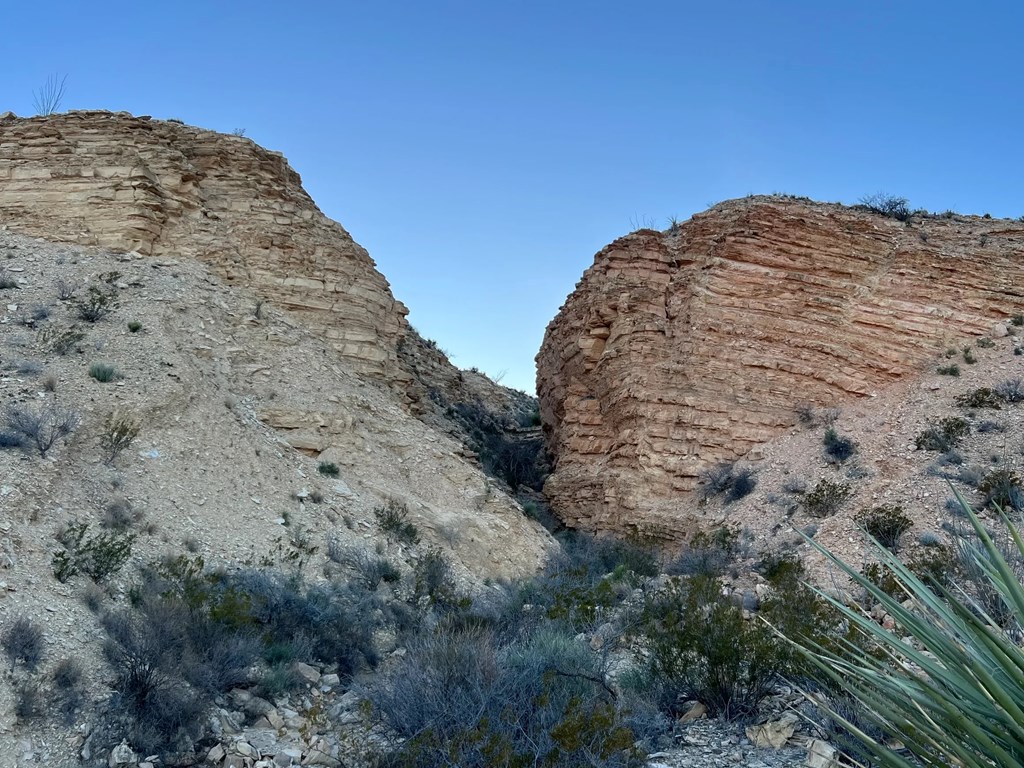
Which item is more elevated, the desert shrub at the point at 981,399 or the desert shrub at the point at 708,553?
the desert shrub at the point at 981,399

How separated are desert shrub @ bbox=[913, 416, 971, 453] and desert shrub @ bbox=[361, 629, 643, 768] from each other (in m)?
10.0

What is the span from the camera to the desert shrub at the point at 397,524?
12.9 meters

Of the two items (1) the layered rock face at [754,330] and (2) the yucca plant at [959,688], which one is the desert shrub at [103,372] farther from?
(2) the yucca plant at [959,688]

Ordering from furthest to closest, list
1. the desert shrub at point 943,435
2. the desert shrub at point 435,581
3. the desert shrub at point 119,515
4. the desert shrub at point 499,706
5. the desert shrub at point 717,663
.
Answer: the desert shrub at point 943,435
the desert shrub at point 435,581
the desert shrub at point 119,515
the desert shrub at point 717,663
the desert shrub at point 499,706

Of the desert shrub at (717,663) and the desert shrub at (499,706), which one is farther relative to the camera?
the desert shrub at (717,663)

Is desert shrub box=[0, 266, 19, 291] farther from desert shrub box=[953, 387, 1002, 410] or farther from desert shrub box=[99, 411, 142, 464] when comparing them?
desert shrub box=[953, 387, 1002, 410]

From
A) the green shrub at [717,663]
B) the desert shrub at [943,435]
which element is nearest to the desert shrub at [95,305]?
the green shrub at [717,663]

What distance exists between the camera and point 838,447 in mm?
15797

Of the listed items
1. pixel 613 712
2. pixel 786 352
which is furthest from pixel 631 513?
pixel 613 712

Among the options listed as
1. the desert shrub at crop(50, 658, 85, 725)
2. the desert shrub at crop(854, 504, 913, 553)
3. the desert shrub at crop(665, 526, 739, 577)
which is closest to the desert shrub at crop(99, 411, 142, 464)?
the desert shrub at crop(50, 658, 85, 725)

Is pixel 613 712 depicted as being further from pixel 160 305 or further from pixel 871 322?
pixel 871 322

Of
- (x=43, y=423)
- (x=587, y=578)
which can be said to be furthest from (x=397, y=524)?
(x=43, y=423)

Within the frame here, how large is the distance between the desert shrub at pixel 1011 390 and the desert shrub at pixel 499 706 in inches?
490

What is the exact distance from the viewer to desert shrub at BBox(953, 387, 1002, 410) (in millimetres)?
15656
